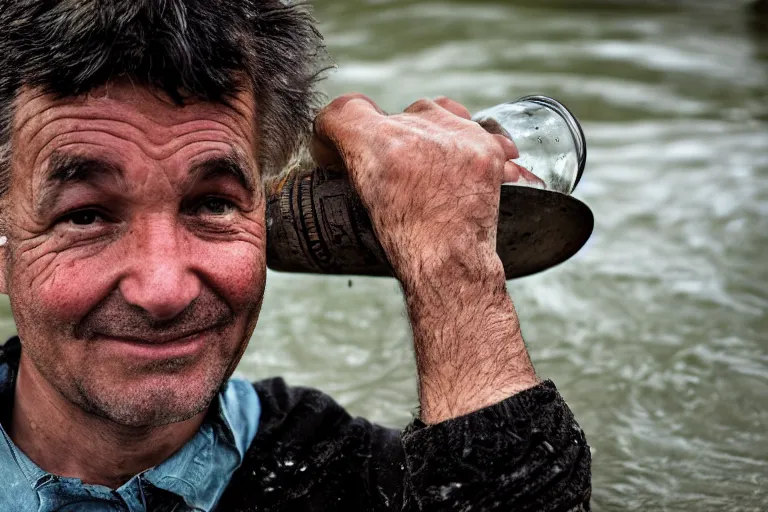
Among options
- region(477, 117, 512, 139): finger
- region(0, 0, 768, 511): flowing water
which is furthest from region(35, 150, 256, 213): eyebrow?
region(0, 0, 768, 511): flowing water

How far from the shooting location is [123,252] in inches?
82.9

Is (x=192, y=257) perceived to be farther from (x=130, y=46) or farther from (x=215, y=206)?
(x=130, y=46)

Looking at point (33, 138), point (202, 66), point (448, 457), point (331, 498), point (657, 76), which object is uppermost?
point (202, 66)

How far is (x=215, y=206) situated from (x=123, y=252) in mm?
266

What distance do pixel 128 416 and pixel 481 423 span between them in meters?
0.75

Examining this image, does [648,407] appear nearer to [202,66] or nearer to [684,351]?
[684,351]

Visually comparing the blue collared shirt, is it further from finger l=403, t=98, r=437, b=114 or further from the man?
finger l=403, t=98, r=437, b=114

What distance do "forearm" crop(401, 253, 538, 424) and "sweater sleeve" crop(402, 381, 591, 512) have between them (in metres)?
0.06

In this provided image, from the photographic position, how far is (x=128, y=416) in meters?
Result: 2.16

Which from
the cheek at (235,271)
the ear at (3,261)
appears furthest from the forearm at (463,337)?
the ear at (3,261)

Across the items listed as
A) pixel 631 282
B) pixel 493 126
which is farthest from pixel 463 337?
pixel 631 282

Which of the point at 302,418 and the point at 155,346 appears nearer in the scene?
the point at 155,346

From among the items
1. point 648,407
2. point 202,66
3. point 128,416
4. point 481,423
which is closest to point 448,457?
point 481,423

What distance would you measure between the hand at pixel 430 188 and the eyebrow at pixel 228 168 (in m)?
0.26
